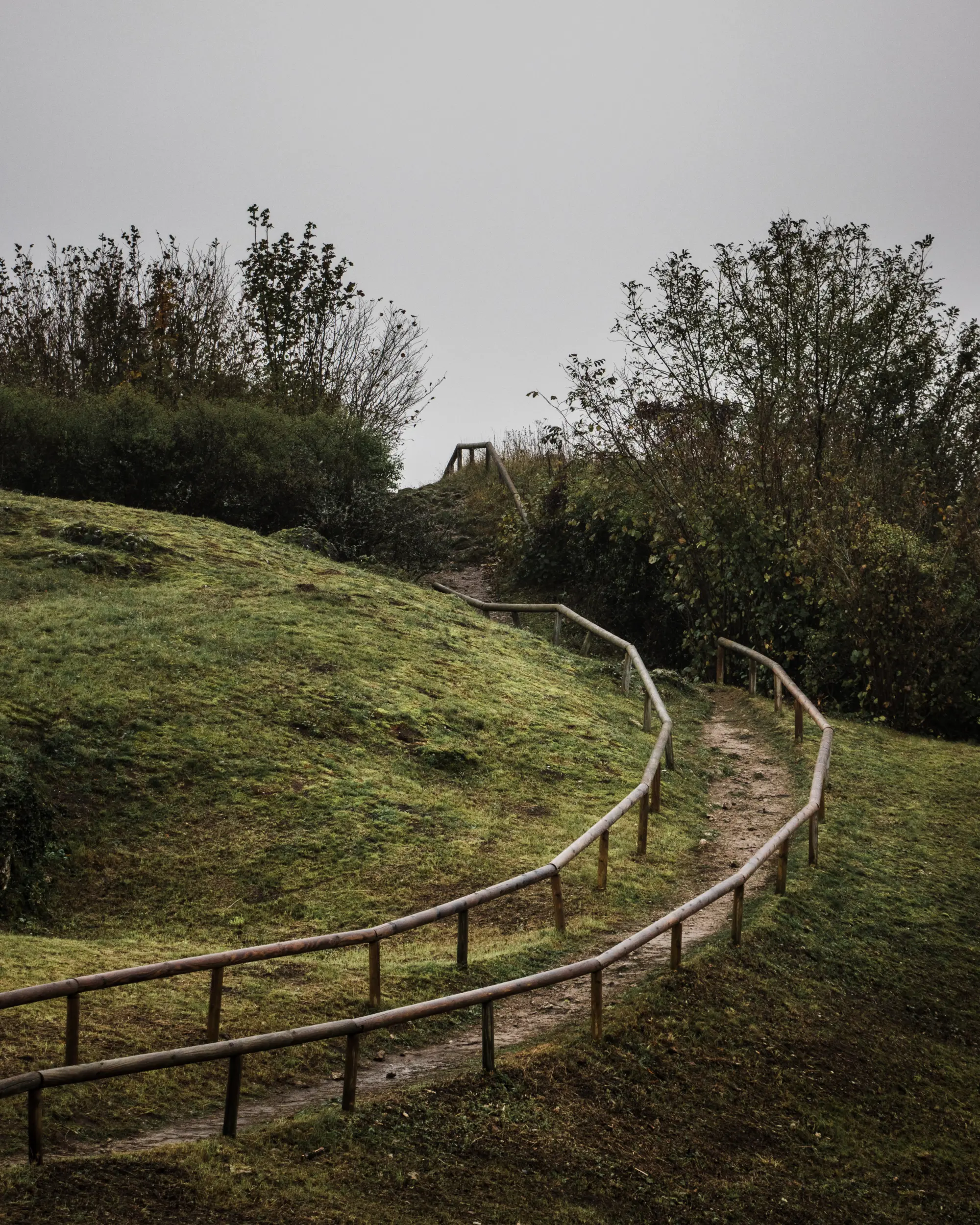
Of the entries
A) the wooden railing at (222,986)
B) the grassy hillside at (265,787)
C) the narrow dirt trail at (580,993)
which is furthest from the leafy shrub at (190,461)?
the wooden railing at (222,986)

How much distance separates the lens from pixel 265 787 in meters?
11.6

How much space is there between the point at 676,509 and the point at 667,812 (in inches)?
396

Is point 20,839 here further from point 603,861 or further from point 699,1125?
point 699,1125

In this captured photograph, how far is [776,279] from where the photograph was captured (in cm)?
2228

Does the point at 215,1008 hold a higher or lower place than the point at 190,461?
lower

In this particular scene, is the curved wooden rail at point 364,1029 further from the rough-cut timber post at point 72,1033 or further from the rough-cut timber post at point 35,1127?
the rough-cut timber post at point 72,1033

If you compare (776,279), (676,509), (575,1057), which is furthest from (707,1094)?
(776,279)

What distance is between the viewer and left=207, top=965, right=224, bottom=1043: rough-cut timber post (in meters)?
7.06

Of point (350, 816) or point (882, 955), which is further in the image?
point (350, 816)

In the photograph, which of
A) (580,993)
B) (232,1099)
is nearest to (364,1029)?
(232,1099)

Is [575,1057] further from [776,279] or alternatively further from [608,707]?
[776,279]

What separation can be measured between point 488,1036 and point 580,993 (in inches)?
68.2

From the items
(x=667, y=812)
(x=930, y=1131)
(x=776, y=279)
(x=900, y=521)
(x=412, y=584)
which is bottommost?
(x=930, y=1131)

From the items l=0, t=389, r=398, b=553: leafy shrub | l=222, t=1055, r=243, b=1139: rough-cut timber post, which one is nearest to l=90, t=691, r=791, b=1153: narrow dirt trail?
l=222, t=1055, r=243, b=1139: rough-cut timber post
